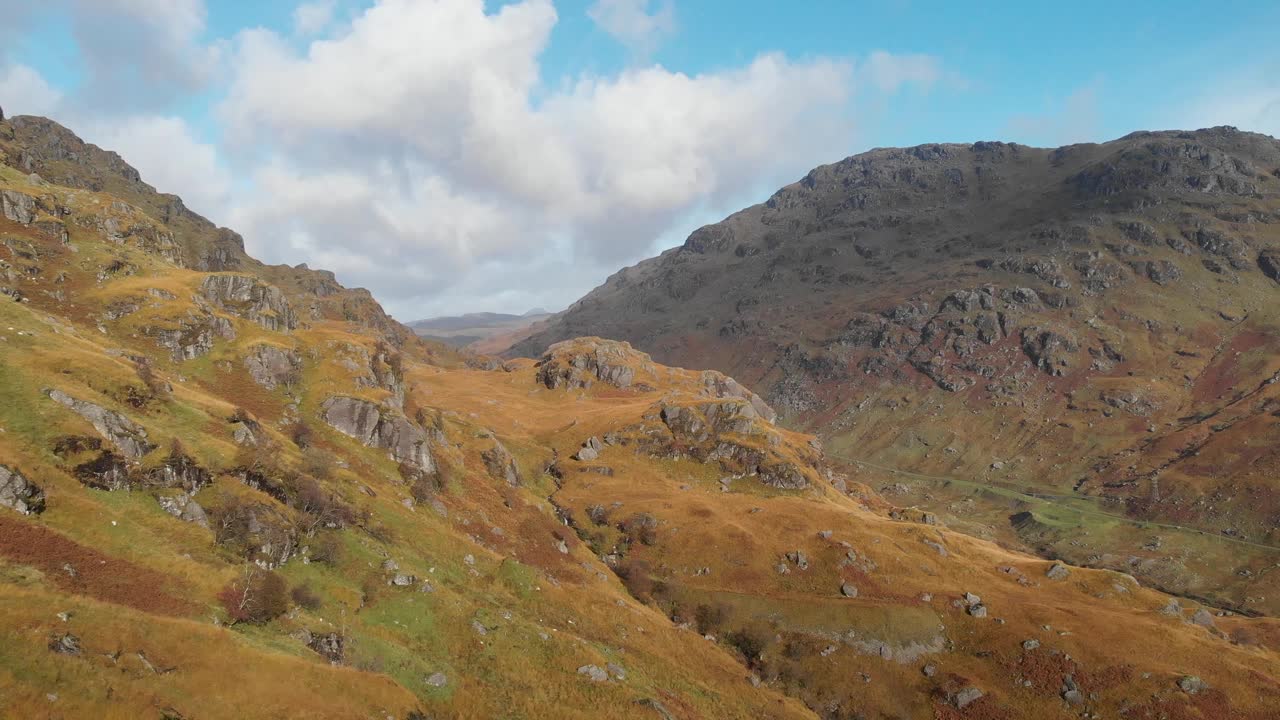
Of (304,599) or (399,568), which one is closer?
(304,599)

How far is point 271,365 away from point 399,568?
45.5m

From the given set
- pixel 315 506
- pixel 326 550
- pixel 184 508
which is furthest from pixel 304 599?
pixel 315 506

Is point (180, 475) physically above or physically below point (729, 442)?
above

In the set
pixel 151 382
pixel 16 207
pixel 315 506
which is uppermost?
pixel 16 207

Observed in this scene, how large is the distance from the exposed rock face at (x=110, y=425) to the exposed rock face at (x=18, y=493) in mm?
8417

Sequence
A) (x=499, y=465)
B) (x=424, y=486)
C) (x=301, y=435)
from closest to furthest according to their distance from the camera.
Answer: (x=301, y=435)
(x=424, y=486)
(x=499, y=465)

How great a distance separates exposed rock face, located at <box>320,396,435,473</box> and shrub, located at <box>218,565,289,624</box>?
39016 millimetres

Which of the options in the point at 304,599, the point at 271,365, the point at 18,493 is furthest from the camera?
the point at 271,365

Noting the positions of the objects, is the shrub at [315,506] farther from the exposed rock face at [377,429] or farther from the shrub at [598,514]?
the shrub at [598,514]

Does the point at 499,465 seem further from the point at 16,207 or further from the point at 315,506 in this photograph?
the point at 16,207

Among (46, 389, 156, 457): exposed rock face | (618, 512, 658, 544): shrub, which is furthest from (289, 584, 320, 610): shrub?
(618, 512, 658, 544): shrub

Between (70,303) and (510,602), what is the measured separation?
72.3 metres

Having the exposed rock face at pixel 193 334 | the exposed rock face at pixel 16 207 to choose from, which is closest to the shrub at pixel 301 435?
the exposed rock face at pixel 193 334

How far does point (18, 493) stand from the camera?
34375mm
